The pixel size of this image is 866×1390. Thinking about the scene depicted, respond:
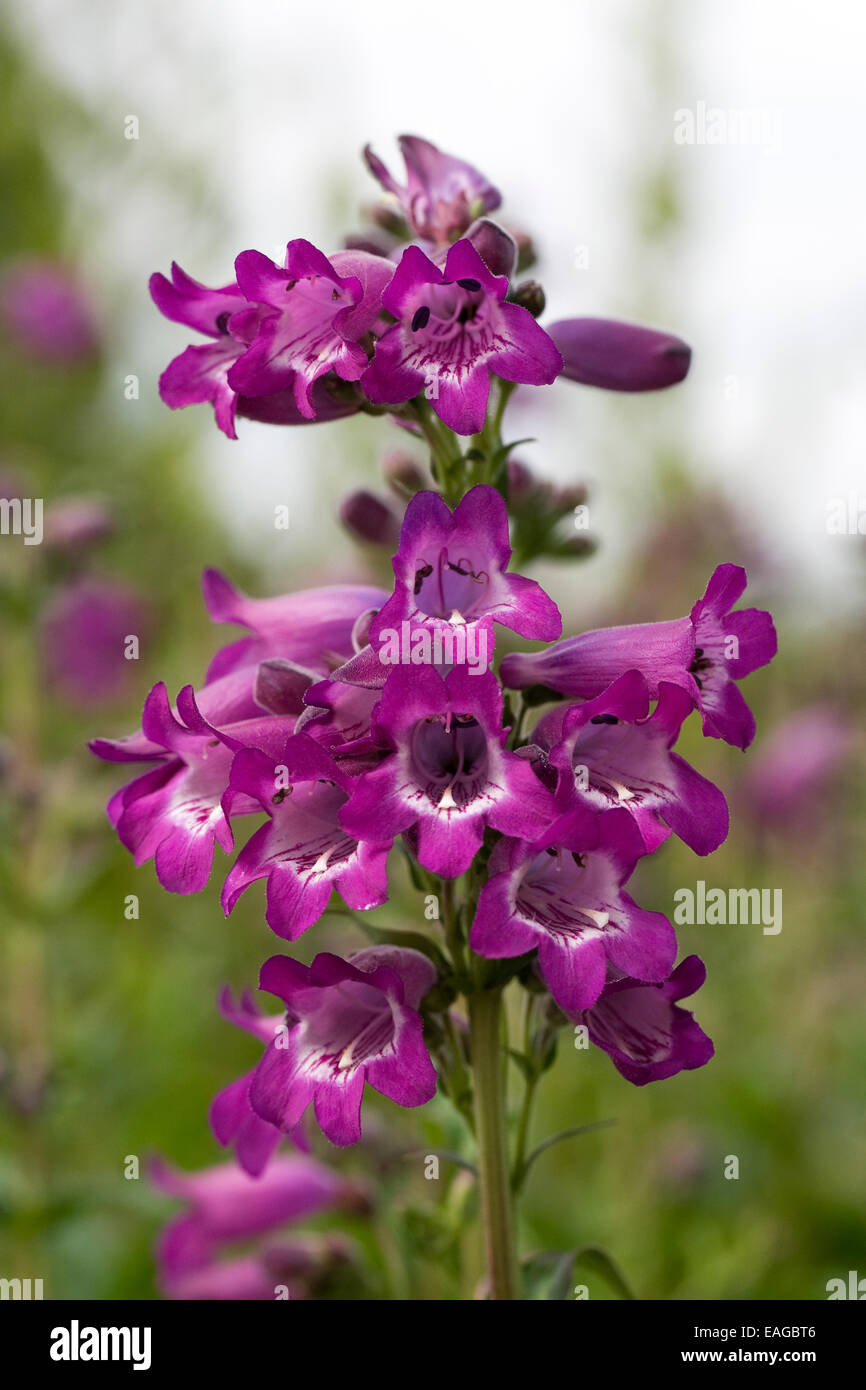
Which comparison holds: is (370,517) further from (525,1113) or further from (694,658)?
(525,1113)

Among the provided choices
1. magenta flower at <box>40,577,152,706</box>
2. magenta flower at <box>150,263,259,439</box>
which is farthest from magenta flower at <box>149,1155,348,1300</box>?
magenta flower at <box>40,577,152,706</box>

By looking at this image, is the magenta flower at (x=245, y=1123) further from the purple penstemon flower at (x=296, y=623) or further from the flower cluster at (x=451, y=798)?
the purple penstemon flower at (x=296, y=623)

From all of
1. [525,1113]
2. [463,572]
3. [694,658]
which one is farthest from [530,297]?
[525,1113]

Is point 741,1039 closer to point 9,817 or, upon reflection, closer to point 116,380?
point 9,817

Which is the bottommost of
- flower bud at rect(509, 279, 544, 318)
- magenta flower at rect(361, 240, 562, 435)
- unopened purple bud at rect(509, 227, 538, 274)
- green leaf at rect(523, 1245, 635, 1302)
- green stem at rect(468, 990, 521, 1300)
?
green leaf at rect(523, 1245, 635, 1302)

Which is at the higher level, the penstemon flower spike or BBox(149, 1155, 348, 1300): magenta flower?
the penstemon flower spike

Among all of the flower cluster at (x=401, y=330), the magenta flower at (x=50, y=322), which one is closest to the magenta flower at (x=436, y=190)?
the flower cluster at (x=401, y=330)

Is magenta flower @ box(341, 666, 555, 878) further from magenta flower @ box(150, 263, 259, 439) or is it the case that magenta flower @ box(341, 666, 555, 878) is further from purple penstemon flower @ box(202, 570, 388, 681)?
magenta flower @ box(150, 263, 259, 439)
